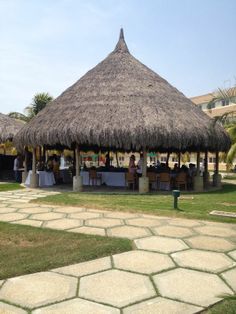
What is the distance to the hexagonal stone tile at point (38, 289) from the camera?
12.7 feet

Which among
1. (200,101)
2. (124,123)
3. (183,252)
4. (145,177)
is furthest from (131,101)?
(200,101)

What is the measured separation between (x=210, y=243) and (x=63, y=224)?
3.01 meters

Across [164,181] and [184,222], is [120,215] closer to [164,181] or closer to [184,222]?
[184,222]

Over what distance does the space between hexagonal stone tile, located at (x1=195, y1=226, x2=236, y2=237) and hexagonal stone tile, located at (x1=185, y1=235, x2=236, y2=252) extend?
1.11 ft

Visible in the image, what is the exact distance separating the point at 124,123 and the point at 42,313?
34.9ft

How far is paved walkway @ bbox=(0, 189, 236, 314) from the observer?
12.4 ft

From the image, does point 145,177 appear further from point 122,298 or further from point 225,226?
point 122,298

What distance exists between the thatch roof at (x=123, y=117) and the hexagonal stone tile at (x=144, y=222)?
18.4 feet

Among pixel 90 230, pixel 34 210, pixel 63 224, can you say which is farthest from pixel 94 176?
pixel 90 230

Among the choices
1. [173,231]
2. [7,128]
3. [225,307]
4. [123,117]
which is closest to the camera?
[225,307]

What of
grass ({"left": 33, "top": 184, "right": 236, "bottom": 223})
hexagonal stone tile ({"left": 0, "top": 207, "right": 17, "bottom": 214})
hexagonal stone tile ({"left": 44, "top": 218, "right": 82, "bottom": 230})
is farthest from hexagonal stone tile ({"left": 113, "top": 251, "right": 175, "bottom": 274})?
hexagonal stone tile ({"left": 0, "top": 207, "right": 17, "bottom": 214})

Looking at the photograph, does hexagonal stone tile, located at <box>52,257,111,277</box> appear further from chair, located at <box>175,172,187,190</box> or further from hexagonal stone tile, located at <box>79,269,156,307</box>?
chair, located at <box>175,172,187,190</box>

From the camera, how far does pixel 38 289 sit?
415 cm

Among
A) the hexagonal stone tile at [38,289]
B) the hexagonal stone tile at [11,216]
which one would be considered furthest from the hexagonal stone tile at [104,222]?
the hexagonal stone tile at [38,289]
